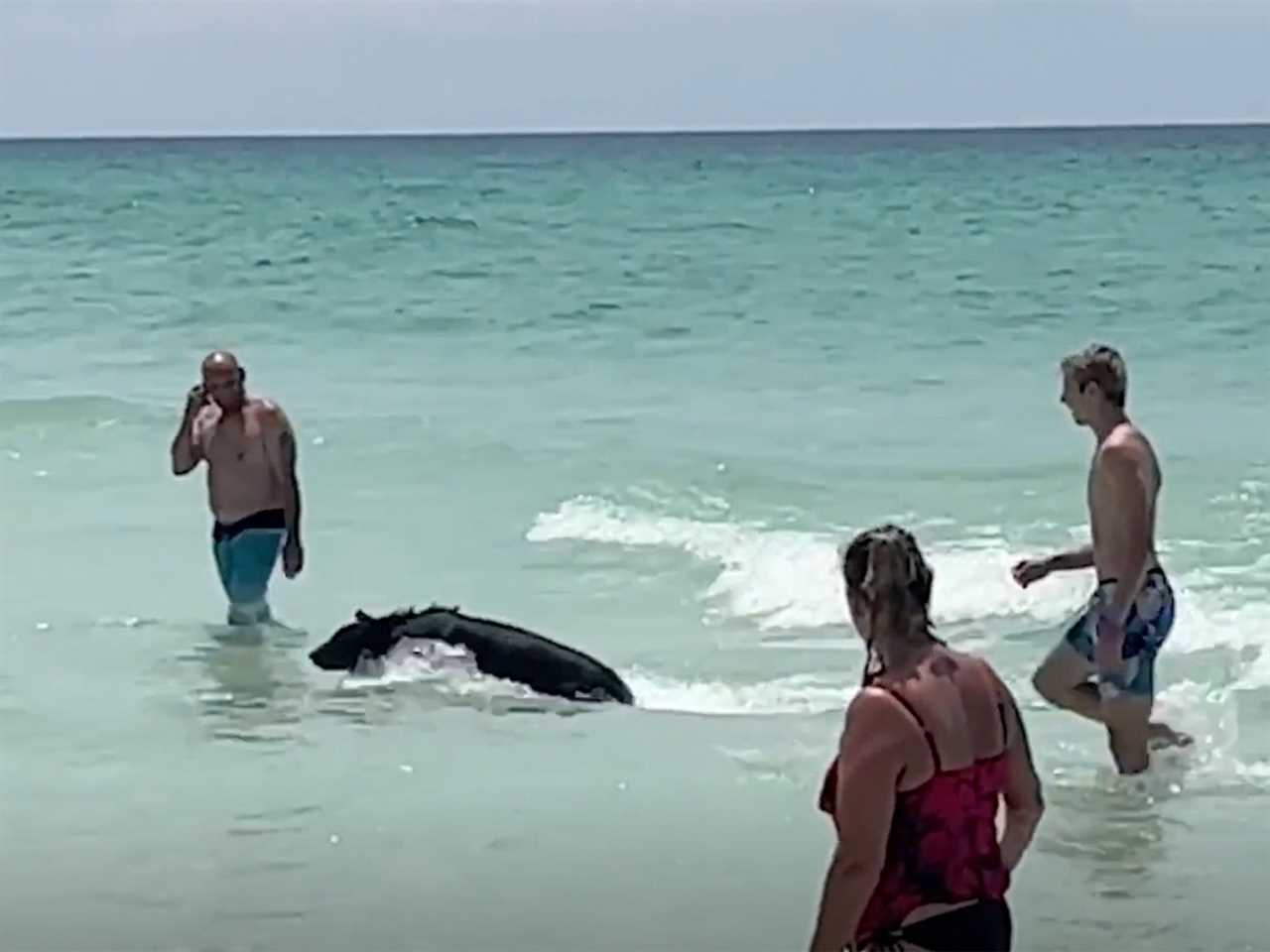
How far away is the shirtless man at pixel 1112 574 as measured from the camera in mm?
6527

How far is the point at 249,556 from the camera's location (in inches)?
372

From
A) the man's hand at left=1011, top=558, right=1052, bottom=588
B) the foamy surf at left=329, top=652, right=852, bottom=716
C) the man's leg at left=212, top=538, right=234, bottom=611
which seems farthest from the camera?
the man's leg at left=212, top=538, right=234, bottom=611

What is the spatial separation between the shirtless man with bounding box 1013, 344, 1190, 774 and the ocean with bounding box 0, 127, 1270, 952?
38 centimetres

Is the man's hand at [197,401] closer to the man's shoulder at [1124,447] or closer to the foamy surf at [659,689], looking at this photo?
the foamy surf at [659,689]

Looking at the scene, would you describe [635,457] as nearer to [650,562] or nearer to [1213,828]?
[650,562]

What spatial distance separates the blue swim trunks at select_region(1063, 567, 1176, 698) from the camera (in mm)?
6699

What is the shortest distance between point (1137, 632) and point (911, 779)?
3065 millimetres

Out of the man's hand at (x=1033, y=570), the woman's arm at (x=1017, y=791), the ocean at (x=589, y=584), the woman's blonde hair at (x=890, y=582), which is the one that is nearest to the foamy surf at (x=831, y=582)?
the ocean at (x=589, y=584)

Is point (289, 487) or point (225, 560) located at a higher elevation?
point (289, 487)

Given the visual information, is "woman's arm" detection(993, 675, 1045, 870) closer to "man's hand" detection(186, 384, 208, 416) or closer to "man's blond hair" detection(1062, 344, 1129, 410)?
"man's blond hair" detection(1062, 344, 1129, 410)

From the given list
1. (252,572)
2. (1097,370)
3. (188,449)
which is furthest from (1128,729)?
(188,449)

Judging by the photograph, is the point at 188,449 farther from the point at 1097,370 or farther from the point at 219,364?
the point at 1097,370

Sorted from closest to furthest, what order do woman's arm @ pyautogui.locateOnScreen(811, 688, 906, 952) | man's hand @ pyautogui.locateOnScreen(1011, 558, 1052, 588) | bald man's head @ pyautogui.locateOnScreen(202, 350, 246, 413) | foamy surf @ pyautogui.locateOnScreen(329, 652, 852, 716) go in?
woman's arm @ pyautogui.locateOnScreen(811, 688, 906, 952)
man's hand @ pyautogui.locateOnScreen(1011, 558, 1052, 588)
foamy surf @ pyautogui.locateOnScreen(329, 652, 852, 716)
bald man's head @ pyautogui.locateOnScreen(202, 350, 246, 413)

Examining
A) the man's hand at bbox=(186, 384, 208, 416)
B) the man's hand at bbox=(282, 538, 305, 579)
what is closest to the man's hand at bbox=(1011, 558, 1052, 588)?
the man's hand at bbox=(282, 538, 305, 579)
